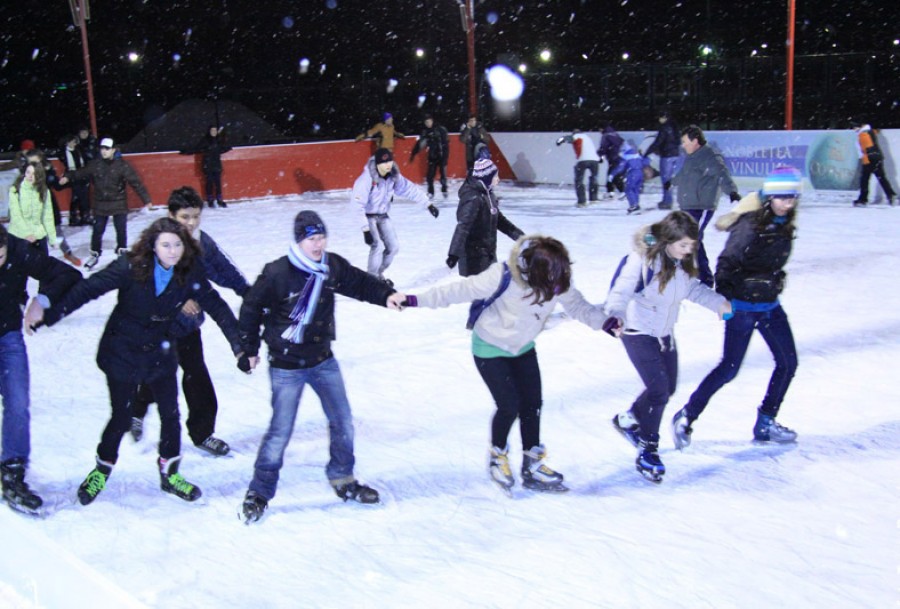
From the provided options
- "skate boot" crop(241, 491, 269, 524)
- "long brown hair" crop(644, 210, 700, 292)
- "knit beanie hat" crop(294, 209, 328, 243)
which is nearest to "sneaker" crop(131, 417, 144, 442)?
"skate boot" crop(241, 491, 269, 524)

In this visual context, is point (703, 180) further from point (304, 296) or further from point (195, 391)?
point (304, 296)

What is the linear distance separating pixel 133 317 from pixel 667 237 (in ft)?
7.42

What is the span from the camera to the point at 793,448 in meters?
4.47

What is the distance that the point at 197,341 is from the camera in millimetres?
4328

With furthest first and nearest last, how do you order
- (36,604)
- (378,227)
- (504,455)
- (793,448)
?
(378,227), (793,448), (504,455), (36,604)

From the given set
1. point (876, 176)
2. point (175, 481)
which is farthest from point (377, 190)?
point (876, 176)

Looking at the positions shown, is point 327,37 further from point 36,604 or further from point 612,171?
point 36,604

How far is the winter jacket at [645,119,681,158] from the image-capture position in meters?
13.5

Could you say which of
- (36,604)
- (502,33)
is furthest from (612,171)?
(502,33)

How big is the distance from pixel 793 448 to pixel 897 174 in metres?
10.2

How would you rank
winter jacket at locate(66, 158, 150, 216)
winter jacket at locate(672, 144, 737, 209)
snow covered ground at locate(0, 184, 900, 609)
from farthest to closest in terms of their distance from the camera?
winter jacket at locate(66, 158, 150, 216) → winter jacket at locate(672, 144, 737, 209) → snow covered ground at locate(0, 184, 900, 609)

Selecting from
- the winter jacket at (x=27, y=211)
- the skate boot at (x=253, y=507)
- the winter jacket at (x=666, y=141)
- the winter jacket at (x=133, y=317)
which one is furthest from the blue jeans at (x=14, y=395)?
the winter jacket at (x=666, y=141)

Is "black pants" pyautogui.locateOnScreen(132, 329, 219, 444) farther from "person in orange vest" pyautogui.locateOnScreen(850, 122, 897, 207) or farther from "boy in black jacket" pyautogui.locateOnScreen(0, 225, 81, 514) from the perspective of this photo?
"person in orange vest" pyautogui.locateOnScreen(850, 122, 897, 207)

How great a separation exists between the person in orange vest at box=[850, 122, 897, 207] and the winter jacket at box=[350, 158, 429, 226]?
716 centimetres
